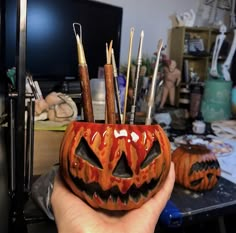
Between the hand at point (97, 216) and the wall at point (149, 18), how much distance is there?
1231 millimetres

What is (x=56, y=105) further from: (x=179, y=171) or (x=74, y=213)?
(x=74, y=213)

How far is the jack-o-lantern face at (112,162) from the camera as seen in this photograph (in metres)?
0.33

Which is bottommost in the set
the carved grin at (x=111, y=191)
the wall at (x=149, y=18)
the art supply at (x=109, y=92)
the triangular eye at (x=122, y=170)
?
the carved grin at (x=111, y=191)

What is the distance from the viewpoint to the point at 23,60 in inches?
19.2

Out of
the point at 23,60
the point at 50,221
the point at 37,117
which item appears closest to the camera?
the point at 23,60

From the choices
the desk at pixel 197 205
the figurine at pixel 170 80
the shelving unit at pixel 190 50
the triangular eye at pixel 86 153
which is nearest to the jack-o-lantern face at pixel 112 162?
the triangular eye at pixel 86 153

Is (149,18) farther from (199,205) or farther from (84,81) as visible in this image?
(84,81)

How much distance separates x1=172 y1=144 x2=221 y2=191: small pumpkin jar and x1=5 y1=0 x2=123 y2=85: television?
63 centimetres

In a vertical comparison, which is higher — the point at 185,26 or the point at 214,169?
the point at 185,26

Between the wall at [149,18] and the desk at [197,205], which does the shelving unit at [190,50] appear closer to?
the wall at [149,18]

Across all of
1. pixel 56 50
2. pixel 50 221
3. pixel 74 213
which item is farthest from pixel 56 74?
pixel 74 213

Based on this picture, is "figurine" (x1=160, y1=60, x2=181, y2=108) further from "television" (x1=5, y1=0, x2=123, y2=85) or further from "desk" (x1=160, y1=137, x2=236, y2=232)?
"desk" (x1=160, y1=137, x2=236, y2=232)

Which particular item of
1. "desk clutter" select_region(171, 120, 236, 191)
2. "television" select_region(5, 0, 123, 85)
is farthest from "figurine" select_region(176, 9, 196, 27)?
"desk clutter" select_region(171, 120, 236, 191)

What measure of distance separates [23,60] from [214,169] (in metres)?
0.50
